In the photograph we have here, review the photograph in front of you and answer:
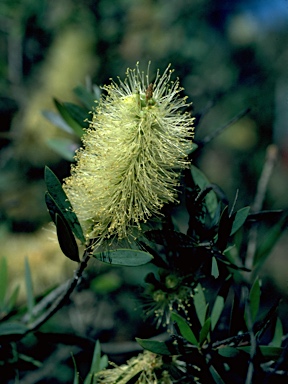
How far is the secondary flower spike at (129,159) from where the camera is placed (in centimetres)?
110

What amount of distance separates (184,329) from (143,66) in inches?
72.8

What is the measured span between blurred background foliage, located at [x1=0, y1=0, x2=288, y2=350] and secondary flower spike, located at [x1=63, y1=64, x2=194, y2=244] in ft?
3.59

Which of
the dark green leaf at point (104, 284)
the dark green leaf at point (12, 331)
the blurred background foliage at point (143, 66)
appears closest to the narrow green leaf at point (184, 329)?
the dark green leaf at point (12, 331)

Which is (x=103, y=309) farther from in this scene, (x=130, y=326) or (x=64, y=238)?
(x=64, y=238)

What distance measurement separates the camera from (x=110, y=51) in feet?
9.03

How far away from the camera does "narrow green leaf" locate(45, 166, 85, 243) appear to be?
1.06 meters

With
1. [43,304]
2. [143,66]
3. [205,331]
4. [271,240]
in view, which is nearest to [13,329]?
[43,304]

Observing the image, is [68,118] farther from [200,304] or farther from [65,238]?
[200,304]

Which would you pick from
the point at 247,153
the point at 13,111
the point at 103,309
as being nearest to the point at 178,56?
the point at 247,153

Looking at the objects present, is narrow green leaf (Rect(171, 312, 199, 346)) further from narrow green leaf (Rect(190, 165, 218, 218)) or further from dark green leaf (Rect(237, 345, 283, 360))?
narrow green leaf (Rect(190, 165, 218, 218))

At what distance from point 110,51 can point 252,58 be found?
0.91 meters

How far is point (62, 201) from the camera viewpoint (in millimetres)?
1092

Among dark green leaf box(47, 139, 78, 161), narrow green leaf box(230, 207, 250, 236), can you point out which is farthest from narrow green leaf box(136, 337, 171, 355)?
dark green leaf box(47, 139, 78, 161)

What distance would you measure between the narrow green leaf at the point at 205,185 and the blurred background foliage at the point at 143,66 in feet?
3.53
